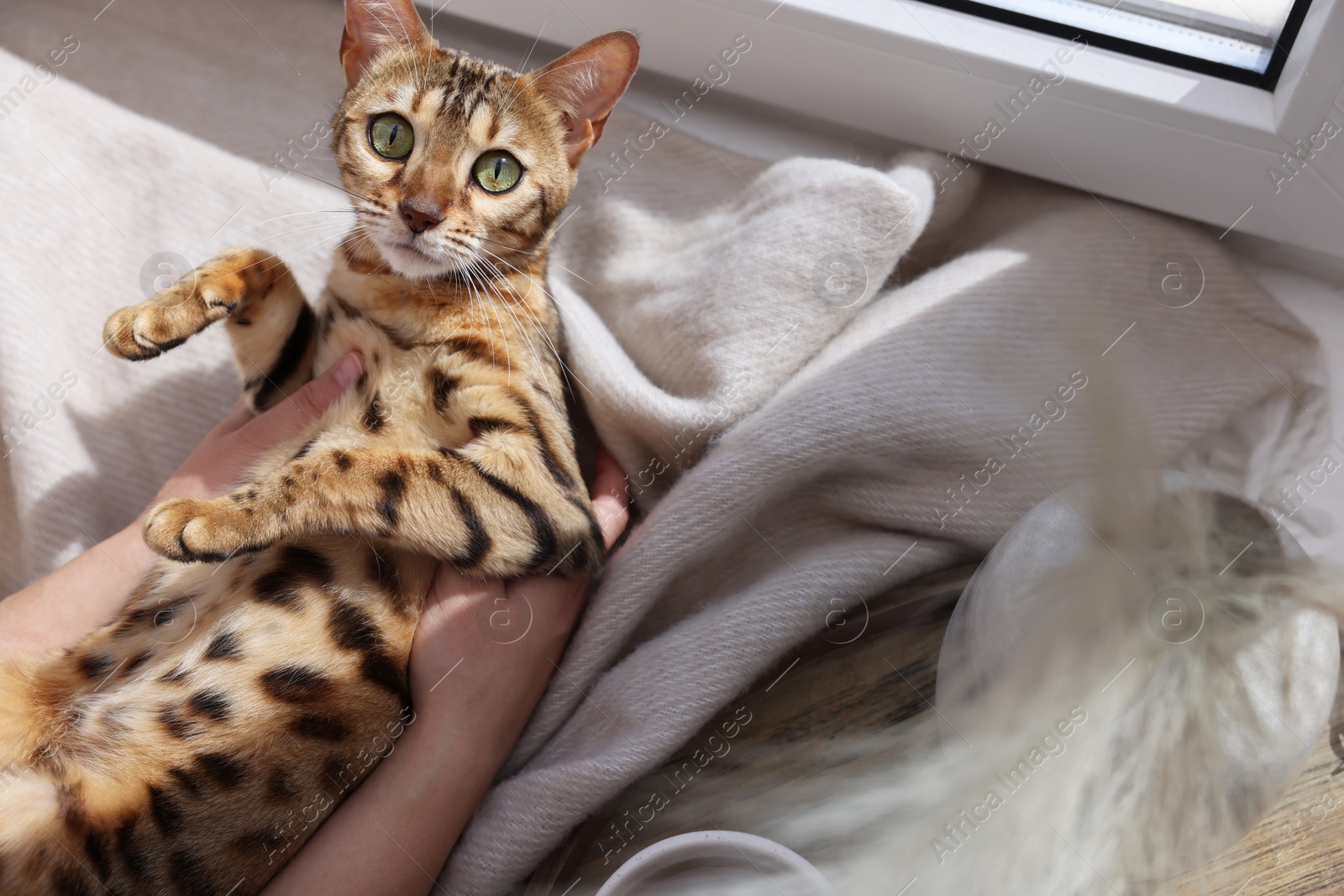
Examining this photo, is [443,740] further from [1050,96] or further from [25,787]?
[1050,96]

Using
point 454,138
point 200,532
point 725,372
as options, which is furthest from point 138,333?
point 725,372

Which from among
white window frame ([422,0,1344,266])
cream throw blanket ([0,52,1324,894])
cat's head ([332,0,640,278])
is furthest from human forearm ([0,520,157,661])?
white window frame ([422,0,1344,266])

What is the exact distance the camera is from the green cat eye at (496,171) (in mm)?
953

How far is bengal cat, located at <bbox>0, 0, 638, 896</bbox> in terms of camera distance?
2.78 ft

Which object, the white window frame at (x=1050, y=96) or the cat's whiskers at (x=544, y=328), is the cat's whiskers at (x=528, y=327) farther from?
the white window frame at (x=1050, y=96)

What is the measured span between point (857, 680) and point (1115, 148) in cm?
77

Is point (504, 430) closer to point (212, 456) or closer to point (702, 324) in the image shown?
point (702, 324)

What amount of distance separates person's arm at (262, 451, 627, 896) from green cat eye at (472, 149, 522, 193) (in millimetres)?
455

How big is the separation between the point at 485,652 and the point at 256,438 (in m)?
0.41

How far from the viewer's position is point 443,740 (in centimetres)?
94

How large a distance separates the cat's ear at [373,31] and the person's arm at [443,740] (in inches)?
25.4

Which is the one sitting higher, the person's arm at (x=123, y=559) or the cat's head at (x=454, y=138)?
the cat's head at (x=454, y=138)

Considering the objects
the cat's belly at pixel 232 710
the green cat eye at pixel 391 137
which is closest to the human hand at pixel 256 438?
the cat's belly at pixel 232 710

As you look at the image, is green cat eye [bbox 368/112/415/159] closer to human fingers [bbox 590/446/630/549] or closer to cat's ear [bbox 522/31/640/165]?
cat's ear [bbox 522/31/640/165]
